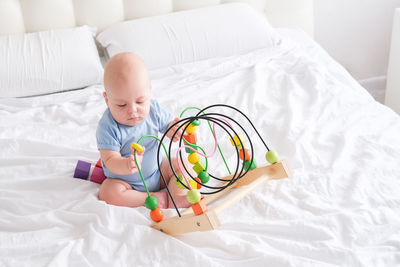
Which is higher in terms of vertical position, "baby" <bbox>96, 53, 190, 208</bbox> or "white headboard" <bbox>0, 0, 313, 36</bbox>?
"white headboard" <bbox>0, 0, 313, 36</bbox>

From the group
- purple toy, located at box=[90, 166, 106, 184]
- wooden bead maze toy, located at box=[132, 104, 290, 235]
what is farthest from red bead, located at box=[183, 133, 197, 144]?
purple toy, located at box=[90, 166, 106, 184]

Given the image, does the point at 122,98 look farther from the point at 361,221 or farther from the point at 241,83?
the point at 241,83

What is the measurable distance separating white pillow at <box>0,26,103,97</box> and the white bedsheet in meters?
0.05

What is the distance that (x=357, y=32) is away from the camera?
2.45 m

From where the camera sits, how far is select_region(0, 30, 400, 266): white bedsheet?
960mm

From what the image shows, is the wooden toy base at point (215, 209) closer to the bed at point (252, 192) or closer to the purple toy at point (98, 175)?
the bed at point (252, 192)

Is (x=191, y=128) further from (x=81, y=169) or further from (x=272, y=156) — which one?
(x=81, y=169)

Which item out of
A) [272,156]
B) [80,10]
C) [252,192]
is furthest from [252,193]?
[80,10]

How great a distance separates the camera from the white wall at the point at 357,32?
7.79 feet

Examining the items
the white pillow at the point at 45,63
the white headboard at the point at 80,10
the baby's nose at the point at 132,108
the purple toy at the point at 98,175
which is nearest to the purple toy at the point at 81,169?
the purple toy at the point at 98,175

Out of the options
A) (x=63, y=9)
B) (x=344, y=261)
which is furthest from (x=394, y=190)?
(x=63, y=9)

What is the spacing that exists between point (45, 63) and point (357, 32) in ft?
5.40

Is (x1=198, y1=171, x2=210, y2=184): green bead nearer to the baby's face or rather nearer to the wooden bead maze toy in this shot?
the wooden bead maze toy

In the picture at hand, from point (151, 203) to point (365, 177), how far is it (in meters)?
0.55
